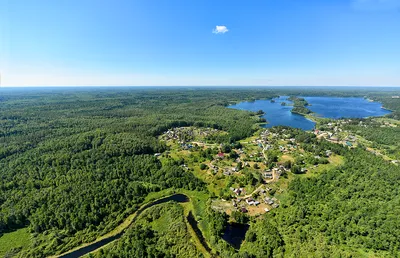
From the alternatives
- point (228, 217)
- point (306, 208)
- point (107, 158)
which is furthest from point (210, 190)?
point (107, 158)

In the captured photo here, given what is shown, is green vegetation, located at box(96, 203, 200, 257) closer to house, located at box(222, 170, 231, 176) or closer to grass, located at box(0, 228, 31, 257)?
grass, located at box(0, 228, 31, 257)

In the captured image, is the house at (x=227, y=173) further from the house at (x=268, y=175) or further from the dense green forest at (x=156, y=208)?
the house at (x=268, y=175)

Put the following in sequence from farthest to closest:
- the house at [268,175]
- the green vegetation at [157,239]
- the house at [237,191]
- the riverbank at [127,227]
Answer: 1. the house at [268,175]
2. the house at [237,191]
3. the riverbank at [127,227]
4. the green vegetation at [157,239]

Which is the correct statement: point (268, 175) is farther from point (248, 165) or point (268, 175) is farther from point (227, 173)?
point (227, 173)

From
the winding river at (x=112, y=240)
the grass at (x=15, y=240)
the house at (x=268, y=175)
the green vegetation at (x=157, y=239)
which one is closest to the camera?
the green vegetation at (x=157, y=239)

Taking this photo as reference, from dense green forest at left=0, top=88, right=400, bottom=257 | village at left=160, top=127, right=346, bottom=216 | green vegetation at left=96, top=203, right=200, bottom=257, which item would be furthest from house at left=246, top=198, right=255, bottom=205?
green vegetation at left=96, top=203, right=200, bottom=257

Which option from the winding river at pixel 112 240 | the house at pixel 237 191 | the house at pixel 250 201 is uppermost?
the house at pixel 237 191

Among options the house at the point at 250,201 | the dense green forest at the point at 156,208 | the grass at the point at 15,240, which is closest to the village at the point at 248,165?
the house at the point at 250,201

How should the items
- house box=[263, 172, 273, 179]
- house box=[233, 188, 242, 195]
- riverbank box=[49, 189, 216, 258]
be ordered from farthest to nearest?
1. house box=[263, 172, 273, 179]
2. house box=[233, 188, 242, 195]
3. riverbank box=[49, 189, 216, 258]

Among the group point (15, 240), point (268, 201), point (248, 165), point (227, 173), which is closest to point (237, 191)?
point (268, 201)
